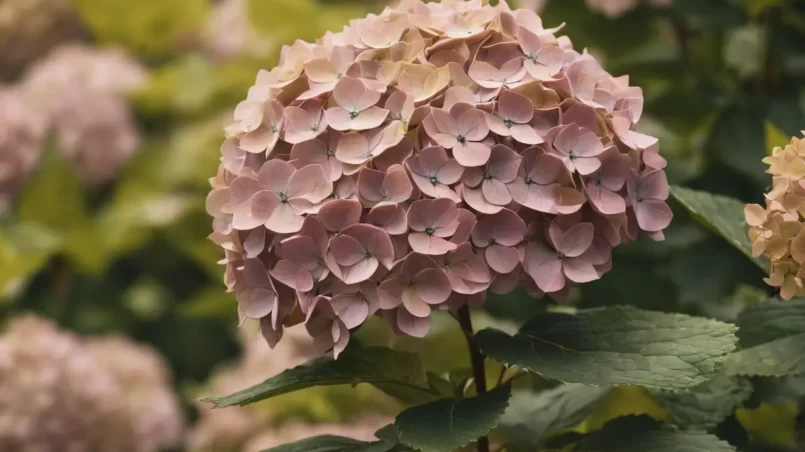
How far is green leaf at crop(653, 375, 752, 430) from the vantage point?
2.21 ft

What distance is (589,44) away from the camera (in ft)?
3.54

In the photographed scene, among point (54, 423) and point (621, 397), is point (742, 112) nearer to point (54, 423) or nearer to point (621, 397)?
point (621, 397)

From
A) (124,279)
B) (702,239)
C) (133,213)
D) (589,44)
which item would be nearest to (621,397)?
(702,239)

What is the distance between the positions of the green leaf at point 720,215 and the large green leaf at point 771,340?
34mm

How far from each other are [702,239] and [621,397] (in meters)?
0.23

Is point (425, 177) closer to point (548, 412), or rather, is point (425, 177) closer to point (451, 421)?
point (451, 421)

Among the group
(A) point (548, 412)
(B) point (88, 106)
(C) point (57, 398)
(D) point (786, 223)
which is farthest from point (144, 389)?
(D) point (786, 223)

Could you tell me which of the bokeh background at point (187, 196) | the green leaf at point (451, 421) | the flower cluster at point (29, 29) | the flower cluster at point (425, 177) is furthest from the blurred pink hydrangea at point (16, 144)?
the green leaf at point (451, 421)

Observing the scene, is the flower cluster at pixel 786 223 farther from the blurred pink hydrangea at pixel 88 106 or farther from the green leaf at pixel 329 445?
the blurred pink hydrangea at pixel 88 106

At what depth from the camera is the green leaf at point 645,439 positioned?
0.55m

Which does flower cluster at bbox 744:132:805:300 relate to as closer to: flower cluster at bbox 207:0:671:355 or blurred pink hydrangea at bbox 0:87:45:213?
flower cluster at bbox 207:0:671:355

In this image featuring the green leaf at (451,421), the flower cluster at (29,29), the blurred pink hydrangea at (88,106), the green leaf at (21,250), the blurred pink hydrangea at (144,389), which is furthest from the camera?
the flower cluster at (29,29)

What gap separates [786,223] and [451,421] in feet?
0.77

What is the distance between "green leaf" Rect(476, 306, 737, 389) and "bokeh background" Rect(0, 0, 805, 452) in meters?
0.18
